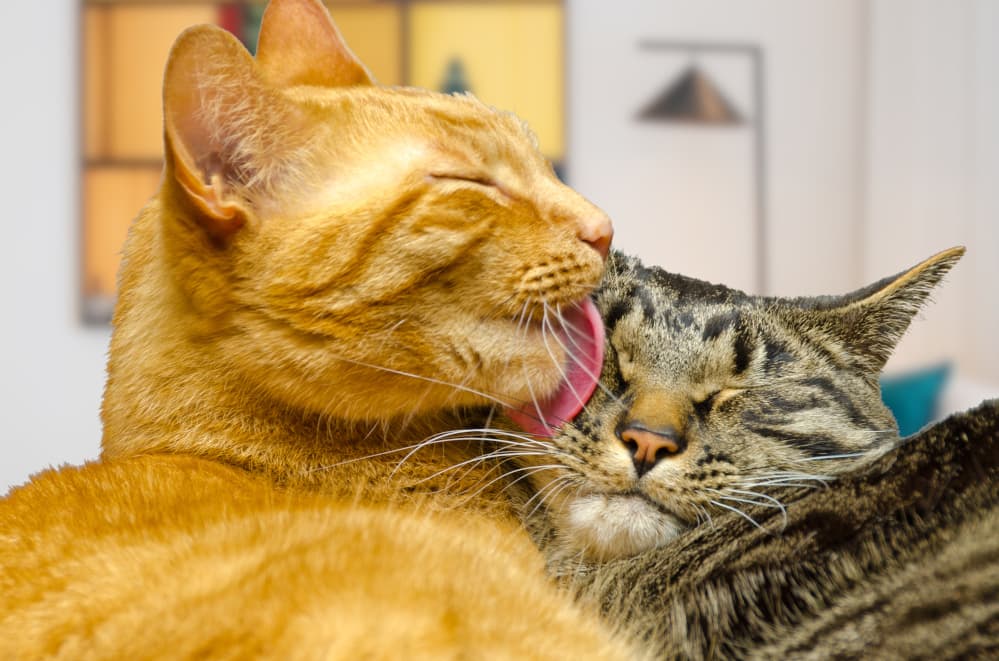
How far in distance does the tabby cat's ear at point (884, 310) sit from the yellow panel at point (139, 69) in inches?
115

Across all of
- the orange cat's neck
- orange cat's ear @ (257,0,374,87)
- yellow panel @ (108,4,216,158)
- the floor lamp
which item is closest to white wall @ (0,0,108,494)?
yellow panel @ (108,4,216,158)

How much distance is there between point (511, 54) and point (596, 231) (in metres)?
2.74

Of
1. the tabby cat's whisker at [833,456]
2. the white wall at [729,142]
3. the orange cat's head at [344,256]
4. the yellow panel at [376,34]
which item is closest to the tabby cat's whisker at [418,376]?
the orange cat's head at [344,256]

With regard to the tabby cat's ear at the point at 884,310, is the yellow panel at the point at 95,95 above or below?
above

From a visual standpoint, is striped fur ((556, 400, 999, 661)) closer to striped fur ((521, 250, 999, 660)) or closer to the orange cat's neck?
striped fur ((521, 250, 999, 660))

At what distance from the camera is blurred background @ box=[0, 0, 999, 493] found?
330 cm

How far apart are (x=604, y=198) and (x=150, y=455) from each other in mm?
2972

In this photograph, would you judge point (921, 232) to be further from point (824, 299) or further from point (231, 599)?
point (231, 599)

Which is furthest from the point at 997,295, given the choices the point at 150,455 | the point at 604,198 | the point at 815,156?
the point at 150,455

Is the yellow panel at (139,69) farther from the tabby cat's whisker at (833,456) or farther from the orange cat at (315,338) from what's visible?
the tabby cat's whisker at (833,456)

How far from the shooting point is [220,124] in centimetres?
91

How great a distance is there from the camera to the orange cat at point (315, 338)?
764 millimetres

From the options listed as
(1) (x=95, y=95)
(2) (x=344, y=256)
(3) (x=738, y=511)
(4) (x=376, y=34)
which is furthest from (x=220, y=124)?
(1) (x=95, y=95)

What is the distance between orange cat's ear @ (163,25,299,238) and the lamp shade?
298cm
